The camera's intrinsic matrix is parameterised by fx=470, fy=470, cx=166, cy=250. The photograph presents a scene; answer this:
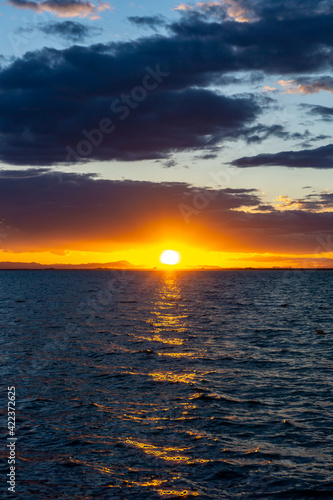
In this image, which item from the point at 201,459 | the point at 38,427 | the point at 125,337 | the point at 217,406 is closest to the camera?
the point at 201,459

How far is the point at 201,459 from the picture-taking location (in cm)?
1916

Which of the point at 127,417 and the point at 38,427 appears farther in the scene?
the point at 127,417

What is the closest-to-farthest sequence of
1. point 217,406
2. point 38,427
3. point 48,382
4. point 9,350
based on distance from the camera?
point 38,427
point 217,406
point 48,382
point 9,350

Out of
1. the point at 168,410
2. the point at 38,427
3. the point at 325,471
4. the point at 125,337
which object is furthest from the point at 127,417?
the point at 125,337

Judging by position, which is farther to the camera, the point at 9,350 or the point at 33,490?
the point at 9,350

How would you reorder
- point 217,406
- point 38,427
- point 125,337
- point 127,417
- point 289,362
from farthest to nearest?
1. point 125,337
2. point 289,362
3. point 217,406
4. point 127,417
5. point 38,427

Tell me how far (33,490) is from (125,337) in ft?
115

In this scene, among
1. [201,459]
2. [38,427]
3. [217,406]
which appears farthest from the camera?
[217,406]

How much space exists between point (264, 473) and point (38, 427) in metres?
11.0

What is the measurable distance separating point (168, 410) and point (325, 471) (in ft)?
31.0

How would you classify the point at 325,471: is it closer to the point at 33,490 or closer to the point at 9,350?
the point at 33,490

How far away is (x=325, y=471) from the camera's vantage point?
18203mm

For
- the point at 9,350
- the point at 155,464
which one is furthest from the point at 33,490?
the point at 9,350

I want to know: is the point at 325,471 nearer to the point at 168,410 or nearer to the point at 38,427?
the point at 168,410
